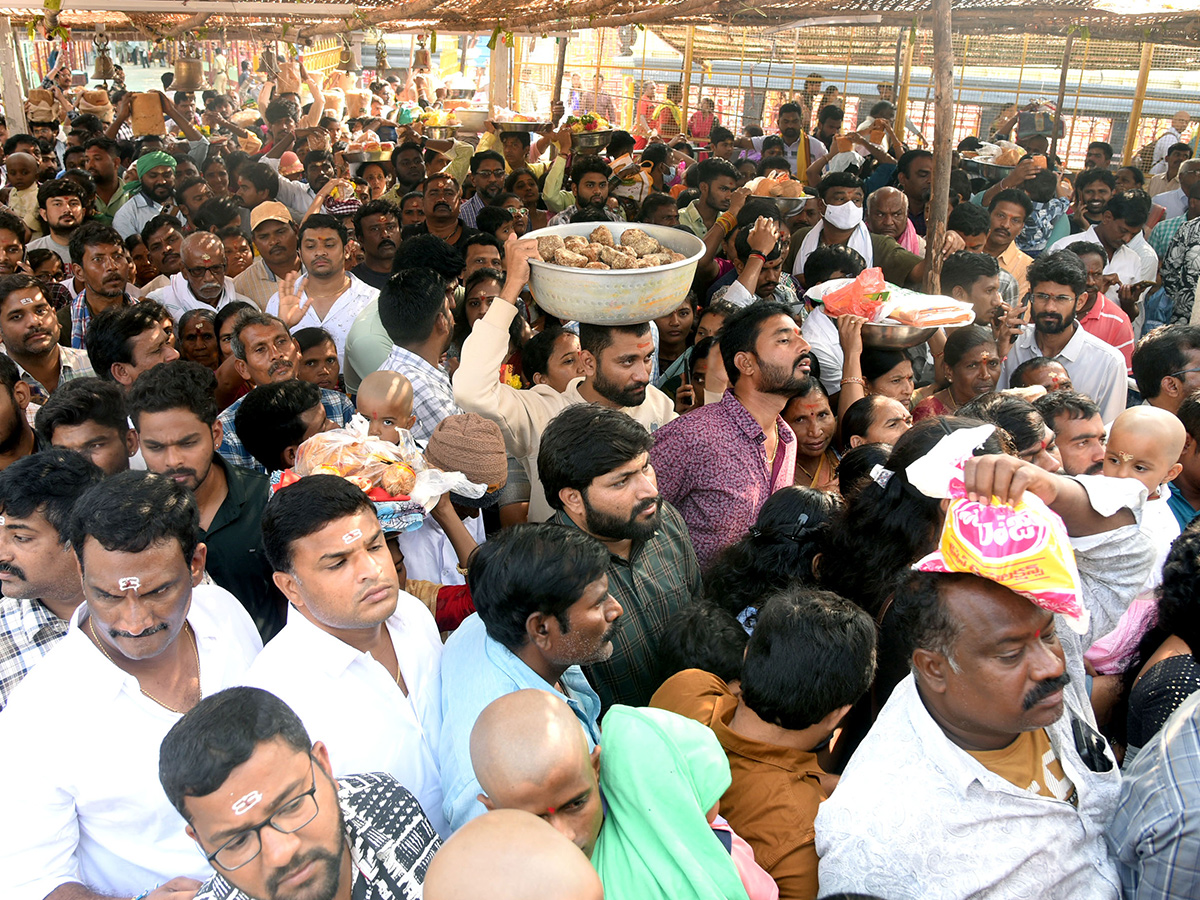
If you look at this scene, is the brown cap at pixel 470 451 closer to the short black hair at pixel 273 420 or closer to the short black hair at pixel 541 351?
the short black hair at pixel 273 420

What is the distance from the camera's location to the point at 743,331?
336cm

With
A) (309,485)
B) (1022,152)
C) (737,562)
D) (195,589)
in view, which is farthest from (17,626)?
(1022,152)

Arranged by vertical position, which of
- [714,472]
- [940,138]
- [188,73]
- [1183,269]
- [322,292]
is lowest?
[714,472]

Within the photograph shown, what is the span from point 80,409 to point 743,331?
2351mm

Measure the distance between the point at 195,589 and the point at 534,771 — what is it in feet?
4.11

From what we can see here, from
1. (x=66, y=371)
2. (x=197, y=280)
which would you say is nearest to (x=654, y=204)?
(x=197, y=280)

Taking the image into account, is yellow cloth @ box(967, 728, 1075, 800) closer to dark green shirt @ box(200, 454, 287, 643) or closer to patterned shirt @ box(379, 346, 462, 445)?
dark green shirt @ box(200, 454, 287, 643)

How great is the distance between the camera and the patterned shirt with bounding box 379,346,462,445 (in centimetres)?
359

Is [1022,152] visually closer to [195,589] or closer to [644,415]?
[644,415]

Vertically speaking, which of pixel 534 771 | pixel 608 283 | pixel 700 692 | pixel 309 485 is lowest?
pixel 700 692

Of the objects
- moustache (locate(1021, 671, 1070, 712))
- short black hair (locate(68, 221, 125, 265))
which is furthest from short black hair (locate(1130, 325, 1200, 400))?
short black hair (locate(68, 221, 125, 265))

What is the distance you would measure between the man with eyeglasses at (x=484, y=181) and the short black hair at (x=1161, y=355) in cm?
506

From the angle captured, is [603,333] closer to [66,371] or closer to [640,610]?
[640,610]

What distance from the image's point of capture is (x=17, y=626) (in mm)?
2307
